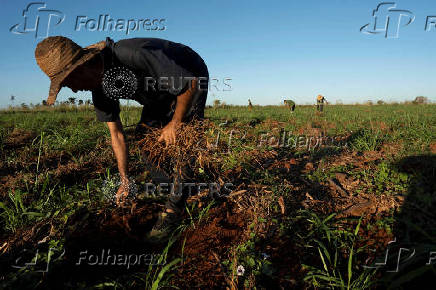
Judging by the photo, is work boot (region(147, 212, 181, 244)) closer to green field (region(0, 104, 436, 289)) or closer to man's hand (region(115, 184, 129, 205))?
green field (region(0, 104, 436, 289))

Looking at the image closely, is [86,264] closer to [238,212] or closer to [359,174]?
[238,212]

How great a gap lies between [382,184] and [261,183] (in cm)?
115

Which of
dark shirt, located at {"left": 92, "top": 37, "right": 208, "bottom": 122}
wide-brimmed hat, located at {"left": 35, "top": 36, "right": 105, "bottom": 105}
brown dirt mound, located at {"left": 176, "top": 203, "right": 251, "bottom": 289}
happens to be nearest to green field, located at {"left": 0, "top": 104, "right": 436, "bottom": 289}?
brown dirt mound, located at {"left": 176, "top": 203, "right": 251, "bottom": 289}

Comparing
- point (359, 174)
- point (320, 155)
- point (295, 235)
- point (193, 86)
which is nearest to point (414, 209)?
point (359, 174)

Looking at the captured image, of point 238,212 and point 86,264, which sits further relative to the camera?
point 238,212

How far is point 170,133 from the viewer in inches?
68.7

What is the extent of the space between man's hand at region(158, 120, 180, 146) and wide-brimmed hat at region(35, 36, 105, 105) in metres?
0.75

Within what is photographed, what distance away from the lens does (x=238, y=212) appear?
2057 millimetres

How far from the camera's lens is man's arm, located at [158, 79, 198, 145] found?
1699 millimetres

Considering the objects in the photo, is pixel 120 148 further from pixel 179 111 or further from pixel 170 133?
pixel 179 111

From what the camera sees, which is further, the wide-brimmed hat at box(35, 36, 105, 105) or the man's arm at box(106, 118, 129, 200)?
the man's arm at box(106, 118, 129, 200)

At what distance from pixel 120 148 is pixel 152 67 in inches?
38.9

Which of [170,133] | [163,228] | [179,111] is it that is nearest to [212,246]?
[163,228]

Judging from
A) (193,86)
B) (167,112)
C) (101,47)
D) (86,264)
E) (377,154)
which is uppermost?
(101,47)
